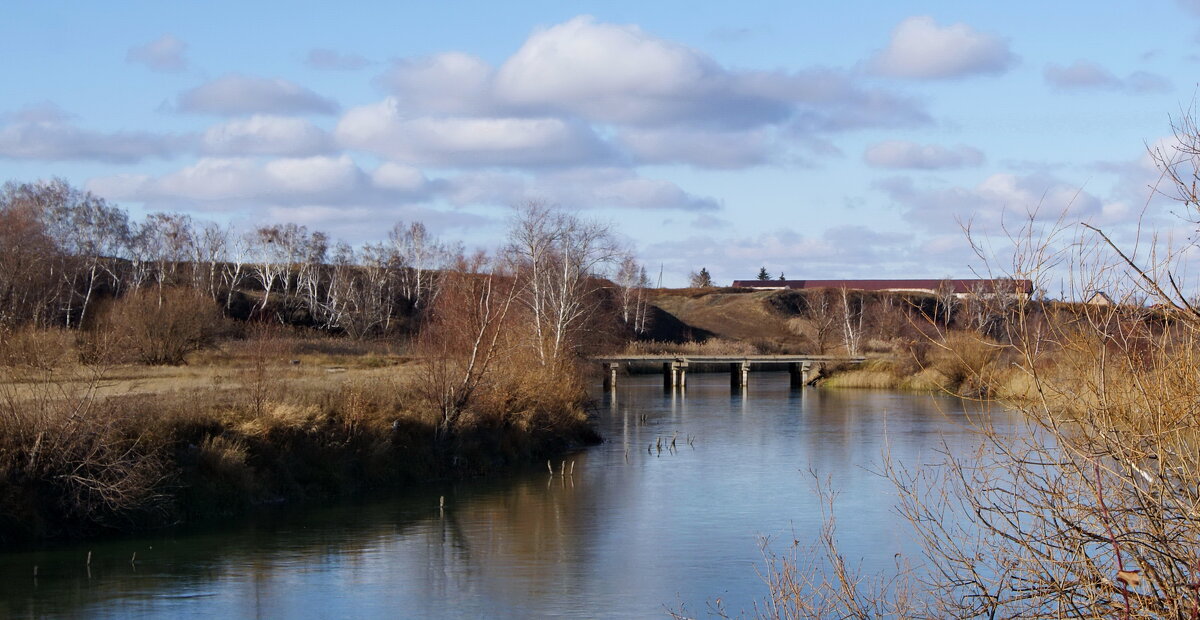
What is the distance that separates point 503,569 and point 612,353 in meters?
46.1

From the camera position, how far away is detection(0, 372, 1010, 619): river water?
14.9 metres

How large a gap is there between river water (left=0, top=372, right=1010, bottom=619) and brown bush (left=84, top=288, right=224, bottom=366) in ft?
63.3

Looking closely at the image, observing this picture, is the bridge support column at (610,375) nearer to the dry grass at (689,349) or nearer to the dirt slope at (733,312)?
the dry grass at (689,349)

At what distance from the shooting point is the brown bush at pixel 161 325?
4066 centimetres

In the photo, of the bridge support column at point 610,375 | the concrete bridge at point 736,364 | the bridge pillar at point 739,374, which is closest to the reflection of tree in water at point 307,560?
the bridge support column at point 610,375

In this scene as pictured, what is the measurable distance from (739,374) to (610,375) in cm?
796

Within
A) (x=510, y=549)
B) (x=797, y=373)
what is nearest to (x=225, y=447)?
(x=510, y=549)

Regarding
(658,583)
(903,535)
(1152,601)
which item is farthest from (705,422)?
(1152,601)

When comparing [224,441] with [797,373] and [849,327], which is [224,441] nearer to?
[797,373]

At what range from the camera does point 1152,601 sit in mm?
6371

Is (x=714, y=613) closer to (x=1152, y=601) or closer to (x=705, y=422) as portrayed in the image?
(x=1152, y=601)

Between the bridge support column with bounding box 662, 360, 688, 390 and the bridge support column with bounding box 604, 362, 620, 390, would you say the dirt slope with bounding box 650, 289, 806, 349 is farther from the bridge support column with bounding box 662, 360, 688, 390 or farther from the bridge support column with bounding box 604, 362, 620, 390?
the bridge support column with bounding box 604, 362, 620, 390

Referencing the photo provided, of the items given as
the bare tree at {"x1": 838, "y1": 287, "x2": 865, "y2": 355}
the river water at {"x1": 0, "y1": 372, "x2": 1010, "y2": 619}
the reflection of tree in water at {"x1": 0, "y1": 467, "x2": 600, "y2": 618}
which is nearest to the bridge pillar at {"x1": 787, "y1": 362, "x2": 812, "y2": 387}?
the bare tree at {"x1": 838, "y1": 287, "x2": 865, "y2": 355}

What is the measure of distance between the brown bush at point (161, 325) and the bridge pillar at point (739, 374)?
29571mm
